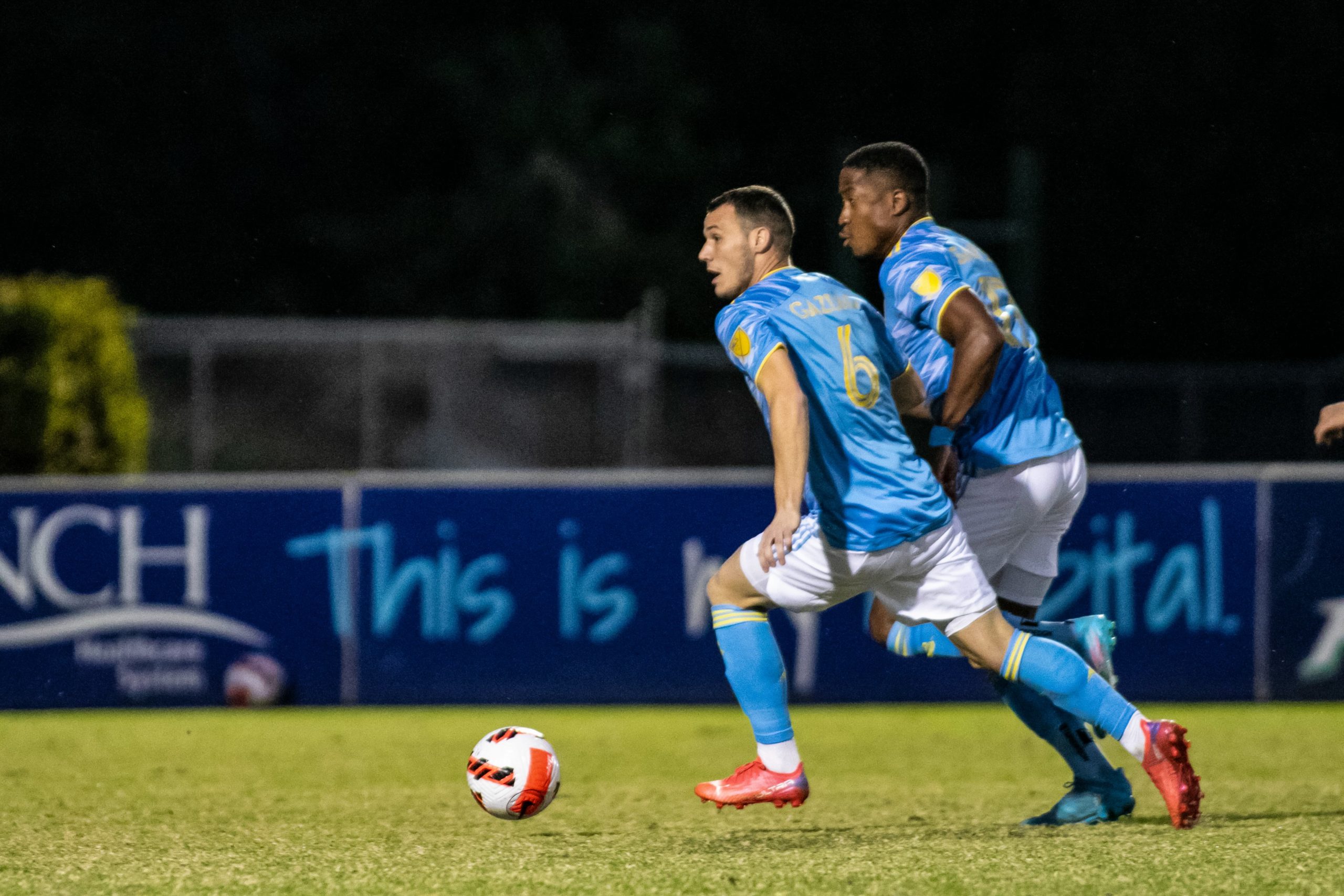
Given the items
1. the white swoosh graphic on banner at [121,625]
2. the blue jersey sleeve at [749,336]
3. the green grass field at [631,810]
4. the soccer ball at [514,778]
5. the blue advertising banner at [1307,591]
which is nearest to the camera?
the green grass field at [631,810]

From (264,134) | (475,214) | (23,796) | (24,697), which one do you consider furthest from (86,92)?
(23,796)

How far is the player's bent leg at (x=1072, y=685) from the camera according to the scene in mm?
4980

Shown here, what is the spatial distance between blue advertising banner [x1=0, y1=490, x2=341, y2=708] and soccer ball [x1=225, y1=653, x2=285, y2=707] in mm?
20

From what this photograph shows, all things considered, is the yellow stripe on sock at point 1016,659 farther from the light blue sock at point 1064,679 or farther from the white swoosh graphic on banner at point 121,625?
the white swoosh graphic on banner at point 121,625

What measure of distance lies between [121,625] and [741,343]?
5856mm

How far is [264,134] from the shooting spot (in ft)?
93.6

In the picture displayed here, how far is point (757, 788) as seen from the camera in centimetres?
518

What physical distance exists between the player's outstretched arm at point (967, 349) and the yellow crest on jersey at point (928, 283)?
58 mm

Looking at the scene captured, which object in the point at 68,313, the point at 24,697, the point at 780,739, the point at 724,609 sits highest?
the point at 68,313

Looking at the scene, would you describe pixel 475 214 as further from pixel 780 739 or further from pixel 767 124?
pixel 780 739

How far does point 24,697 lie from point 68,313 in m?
4.59

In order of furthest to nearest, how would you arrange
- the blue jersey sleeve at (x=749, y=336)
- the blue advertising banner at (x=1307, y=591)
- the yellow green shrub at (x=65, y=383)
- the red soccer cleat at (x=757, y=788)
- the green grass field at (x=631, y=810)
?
the yellow green shrub at (x=65, y=383) < the blue advertising banner at (x=1307, y=591) < the red soccer cleat at (x=757, y=788) < the blue jersey sleeve at (x=749, y=336) < the green grass field at (x=631, y=810)

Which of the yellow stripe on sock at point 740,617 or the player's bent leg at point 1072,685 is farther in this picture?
the yellow stripe on sock at point 740,617

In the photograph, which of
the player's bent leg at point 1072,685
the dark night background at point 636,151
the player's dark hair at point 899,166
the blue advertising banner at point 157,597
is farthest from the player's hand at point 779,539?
the dark night background at point 636,151
